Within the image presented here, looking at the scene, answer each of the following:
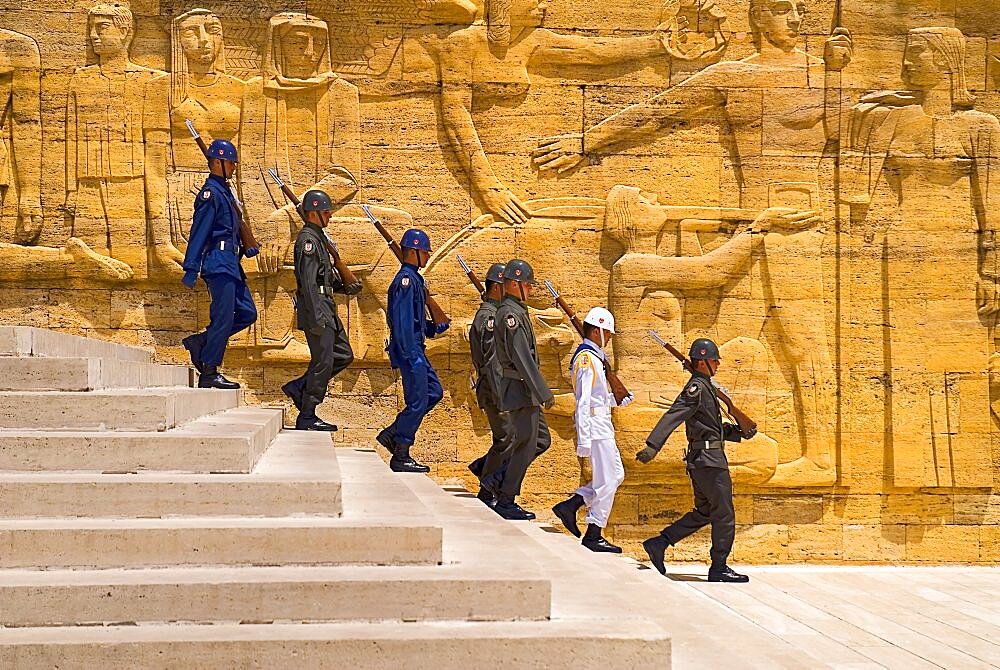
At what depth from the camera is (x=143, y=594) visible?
4098 mm

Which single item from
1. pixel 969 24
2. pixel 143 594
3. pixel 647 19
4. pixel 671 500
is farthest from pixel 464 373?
pixel 143 594

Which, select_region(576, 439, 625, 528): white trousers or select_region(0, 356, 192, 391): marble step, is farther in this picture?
select_region(576, 439, 625, 528): white trousers

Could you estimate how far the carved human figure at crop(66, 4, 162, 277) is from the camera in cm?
1059

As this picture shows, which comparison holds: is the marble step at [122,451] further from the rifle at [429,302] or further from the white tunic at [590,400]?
the rifle at [429,302]

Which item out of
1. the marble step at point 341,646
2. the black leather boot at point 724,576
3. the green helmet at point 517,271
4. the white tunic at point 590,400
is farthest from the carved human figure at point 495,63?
the marble step at point 341,646

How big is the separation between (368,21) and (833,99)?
Result: 4.52 meters

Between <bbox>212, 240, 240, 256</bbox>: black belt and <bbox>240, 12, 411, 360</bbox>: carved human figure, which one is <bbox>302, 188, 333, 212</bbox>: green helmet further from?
<bbox>240, 12, 411, 360</bbox>: carved human figure

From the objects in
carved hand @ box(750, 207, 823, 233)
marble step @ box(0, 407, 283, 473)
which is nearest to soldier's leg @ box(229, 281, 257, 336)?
marble step @ box(0, 407, 283, 473)

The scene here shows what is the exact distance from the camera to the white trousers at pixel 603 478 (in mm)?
8469

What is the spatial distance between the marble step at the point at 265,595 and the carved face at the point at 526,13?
7.67m

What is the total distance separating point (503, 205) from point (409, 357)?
2537mm

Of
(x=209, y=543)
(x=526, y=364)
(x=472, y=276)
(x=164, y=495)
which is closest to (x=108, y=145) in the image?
(x=472, y=276)

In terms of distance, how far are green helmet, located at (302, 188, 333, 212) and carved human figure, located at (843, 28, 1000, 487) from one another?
5200 mm

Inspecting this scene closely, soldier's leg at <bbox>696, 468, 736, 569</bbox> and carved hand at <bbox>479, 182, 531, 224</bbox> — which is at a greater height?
carved hand at <bbox>479, 182, 531, 224</bbox>
